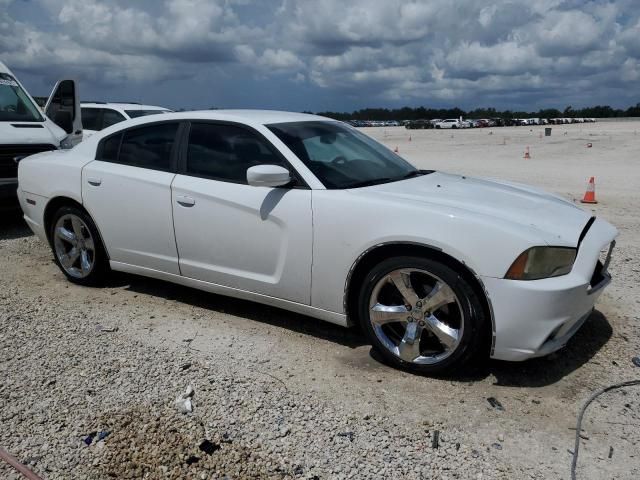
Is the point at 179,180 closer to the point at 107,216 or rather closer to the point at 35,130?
the point at 107,216

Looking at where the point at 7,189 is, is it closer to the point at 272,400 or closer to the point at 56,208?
the point at 56,208

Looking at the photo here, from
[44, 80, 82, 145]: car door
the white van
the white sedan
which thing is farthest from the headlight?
[44, 80, 82, 145]: car door

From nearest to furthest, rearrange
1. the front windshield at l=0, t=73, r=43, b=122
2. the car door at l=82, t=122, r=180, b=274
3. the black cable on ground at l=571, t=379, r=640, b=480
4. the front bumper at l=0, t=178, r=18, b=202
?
the black cable on ground at l=571, t=379, r=640, b=480
the car door at l=82, t=122, r=180, b=274
the front bumper at l=0, t=178, r=18, b=202
the front windshield at l=0, t=73, r=43, b=122

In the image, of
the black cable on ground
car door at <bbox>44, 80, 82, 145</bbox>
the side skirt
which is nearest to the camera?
the black cable on ground

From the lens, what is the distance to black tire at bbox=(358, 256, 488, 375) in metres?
3.31

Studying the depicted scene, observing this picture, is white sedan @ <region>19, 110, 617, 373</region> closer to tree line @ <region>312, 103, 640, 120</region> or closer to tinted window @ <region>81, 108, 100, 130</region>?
tinted window @ <region>81, 108, 100, 130</region>

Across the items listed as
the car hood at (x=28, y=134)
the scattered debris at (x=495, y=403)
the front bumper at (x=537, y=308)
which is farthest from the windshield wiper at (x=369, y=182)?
the car hood at (x=28, y=134)

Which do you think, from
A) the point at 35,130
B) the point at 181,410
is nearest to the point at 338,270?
the point at 181,410

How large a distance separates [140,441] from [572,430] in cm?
228

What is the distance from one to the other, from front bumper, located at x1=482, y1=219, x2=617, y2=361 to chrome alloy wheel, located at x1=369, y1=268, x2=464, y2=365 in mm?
242

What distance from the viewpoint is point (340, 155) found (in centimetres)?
432

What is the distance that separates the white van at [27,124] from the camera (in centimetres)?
768

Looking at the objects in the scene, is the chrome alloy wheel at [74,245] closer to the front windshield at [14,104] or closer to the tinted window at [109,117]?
the front windshield at [14,104]

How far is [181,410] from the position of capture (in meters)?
3.24
